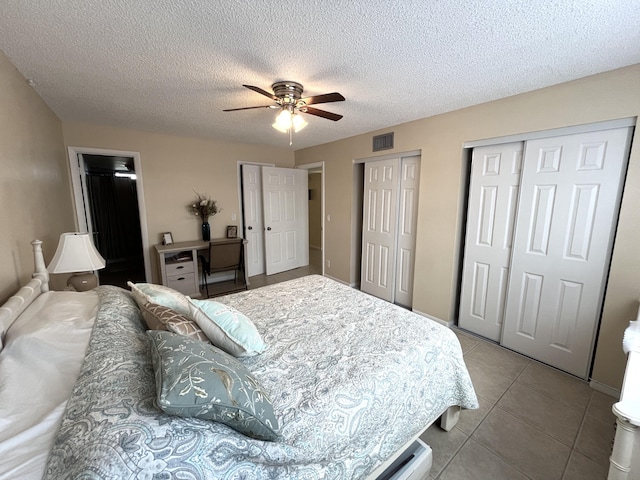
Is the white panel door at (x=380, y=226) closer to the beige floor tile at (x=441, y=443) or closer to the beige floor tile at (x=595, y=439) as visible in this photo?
the beige floor tile at (x=441, y=443)

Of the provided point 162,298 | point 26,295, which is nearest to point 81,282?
point 26,295

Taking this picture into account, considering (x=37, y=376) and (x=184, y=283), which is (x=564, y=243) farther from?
(x=184, y=283)

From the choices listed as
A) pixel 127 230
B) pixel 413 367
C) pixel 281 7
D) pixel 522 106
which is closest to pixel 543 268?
pixel 522 106

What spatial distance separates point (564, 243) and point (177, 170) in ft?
15.1

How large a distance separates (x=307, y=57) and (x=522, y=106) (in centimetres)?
190

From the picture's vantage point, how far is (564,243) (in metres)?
2.14

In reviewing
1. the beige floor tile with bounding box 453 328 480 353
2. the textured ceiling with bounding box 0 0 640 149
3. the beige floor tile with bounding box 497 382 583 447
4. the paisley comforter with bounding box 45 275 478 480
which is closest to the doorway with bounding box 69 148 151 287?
the textured ceiling with bounding box 0 0 640 149

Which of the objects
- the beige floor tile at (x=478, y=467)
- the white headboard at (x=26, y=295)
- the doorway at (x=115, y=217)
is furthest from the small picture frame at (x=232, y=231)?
the beige floor tile at (x=478, y=467)

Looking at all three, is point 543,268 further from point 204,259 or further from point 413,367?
point 204,259

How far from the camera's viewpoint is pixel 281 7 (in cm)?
126

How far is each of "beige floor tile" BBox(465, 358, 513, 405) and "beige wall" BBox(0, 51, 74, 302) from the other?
3.12 m

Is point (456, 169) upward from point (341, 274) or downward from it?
upward

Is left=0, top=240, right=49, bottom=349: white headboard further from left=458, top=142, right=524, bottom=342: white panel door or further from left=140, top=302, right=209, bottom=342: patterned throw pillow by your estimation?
left=458, top=142, right=524, bottom=342: white panel door

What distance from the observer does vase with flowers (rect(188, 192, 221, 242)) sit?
4.02m
